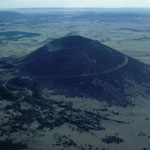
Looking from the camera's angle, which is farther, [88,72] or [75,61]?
[75,61]

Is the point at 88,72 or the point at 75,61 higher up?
the point at 75,61

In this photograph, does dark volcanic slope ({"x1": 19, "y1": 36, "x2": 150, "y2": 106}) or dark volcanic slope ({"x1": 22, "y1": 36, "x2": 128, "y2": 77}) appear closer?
dark volcanic slope ({"x1": 19, "y1": 36, "x2": 150, "y2": 106})

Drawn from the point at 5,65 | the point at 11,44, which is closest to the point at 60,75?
the point at 5,65

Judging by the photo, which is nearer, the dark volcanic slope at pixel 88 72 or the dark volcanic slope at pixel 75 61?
the dark volcanic slope at pixel 88 72

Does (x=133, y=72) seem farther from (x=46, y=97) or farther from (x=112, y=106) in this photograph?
(x=46, y=97)
